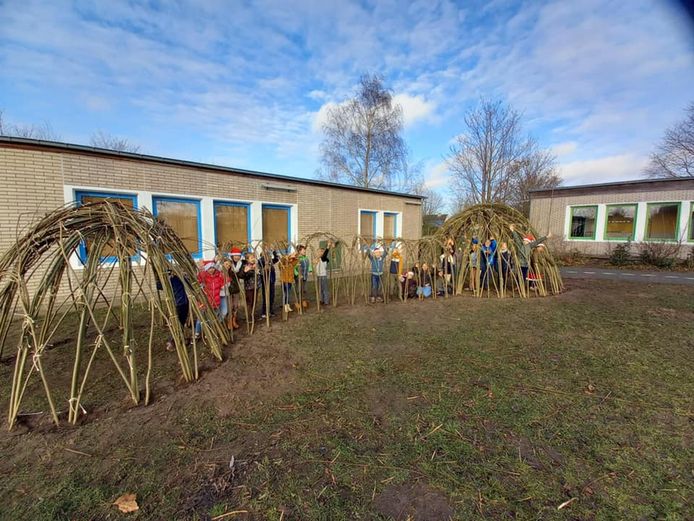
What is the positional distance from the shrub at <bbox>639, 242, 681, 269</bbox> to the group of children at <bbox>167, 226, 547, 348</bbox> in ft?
33.4

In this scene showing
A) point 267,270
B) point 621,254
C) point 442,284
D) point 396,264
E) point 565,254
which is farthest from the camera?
point 565,254

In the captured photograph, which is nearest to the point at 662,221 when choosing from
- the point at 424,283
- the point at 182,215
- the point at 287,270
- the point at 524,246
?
the point at 524,246

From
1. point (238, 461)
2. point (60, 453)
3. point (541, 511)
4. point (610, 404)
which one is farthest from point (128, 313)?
point (610, 404)

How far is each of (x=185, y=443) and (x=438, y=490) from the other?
7.06ft

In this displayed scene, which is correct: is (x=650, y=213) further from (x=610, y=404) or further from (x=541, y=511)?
(x=541, y=511)

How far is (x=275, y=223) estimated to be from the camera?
1121 cm

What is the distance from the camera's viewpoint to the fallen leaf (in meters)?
2.16

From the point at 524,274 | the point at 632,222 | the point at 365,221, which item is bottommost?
the point at 524,274

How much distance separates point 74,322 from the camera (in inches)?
257

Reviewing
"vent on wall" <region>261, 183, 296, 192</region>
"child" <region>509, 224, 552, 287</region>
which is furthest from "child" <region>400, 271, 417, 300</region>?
"vent on wall" <region>261, 183, 296, 192</region>

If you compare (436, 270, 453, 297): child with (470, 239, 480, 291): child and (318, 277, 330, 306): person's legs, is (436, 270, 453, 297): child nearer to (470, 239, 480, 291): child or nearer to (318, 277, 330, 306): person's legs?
(470, 239, 480, 291): child

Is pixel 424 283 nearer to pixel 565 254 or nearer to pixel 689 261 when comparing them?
pixel 565 254

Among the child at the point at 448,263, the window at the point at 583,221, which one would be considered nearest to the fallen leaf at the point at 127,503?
the child at the point at 448,263

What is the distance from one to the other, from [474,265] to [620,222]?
1330 cm
